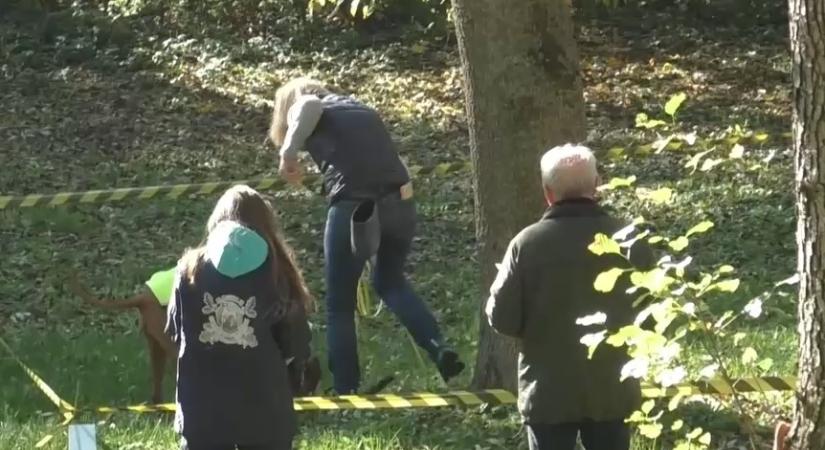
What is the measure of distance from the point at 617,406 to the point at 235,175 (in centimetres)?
1063

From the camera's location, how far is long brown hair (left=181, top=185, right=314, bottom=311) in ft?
17.0

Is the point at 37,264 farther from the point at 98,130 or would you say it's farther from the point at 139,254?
the point at 98,130

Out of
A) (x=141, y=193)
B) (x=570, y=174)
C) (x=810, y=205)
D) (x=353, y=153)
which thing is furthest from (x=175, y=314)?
(x=141, y=193)

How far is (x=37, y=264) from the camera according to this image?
41.6 ft

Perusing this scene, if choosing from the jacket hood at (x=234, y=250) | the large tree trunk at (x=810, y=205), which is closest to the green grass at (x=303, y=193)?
the jacket hood at (x=234, y=250)

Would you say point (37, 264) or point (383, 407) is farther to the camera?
point (37, 264)

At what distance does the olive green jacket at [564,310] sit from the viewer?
4938 mm

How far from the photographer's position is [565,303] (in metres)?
4.96

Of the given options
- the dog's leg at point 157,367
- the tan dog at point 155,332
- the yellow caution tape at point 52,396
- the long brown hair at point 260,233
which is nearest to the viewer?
the long brown hair at point 260,233

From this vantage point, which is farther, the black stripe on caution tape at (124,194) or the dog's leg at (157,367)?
the black stripe on caution tape at (124,194)

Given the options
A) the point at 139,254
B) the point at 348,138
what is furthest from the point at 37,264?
the point at 348,138

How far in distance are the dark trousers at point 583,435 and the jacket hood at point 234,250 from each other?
115cm

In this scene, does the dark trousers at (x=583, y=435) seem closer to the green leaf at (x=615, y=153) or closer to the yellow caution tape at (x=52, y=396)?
the yellow caution tape at (x=52, y=396)

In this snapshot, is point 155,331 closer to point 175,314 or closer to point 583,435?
point 175,314
